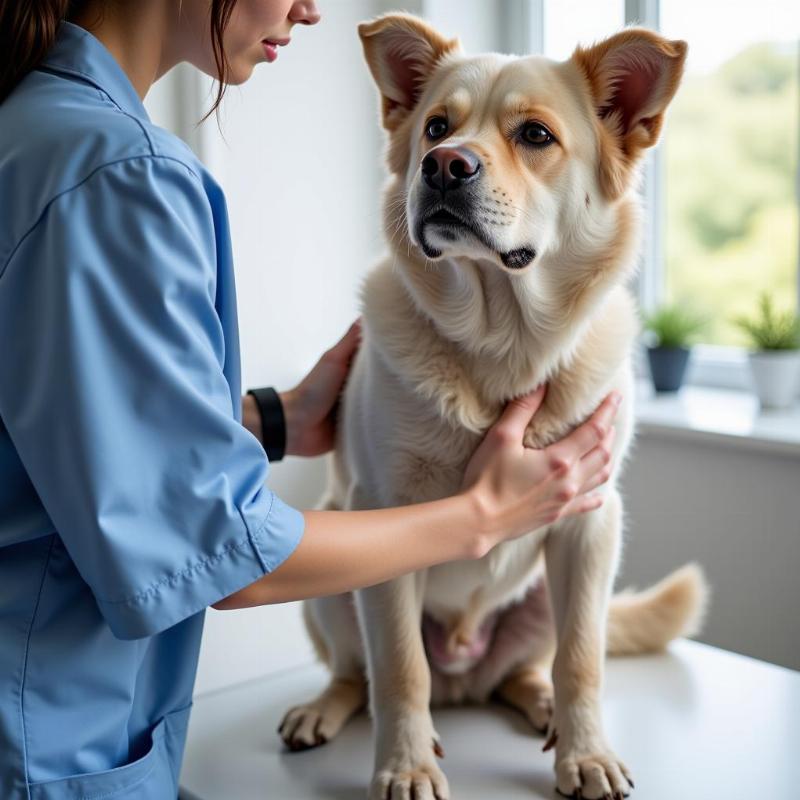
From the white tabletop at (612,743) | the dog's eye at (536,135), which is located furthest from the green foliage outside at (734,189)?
the dog's eye at (536,135)

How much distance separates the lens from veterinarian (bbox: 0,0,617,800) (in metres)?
0.70

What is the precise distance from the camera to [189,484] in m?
0.73

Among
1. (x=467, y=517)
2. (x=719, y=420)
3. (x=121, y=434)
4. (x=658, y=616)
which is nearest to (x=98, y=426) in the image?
(x=121, y=434)

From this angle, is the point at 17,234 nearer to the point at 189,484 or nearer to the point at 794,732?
the point at 189,484

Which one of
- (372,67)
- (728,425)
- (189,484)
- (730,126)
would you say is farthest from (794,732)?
(730,126)

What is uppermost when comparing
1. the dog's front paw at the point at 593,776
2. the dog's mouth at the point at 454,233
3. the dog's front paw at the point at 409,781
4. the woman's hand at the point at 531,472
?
the dog's mouth at the point at 454,233

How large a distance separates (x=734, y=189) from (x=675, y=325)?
384 millimetres

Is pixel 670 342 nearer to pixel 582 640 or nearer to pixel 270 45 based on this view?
pixel 582 640

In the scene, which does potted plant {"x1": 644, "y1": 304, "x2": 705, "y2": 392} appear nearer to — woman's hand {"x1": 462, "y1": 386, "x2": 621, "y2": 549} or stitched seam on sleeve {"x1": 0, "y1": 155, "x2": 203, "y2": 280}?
woman's hand {"x1": 462, "y1": 386, "x2": 621, "y2": 549}

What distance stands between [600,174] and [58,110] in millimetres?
666

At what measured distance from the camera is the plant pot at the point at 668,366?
6.82 feet

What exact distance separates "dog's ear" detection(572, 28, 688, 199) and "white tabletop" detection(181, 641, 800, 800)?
0.70 m

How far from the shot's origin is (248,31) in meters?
0.91

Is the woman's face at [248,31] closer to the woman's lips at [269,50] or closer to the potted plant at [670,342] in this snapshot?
the woman's lips at [269,50]
